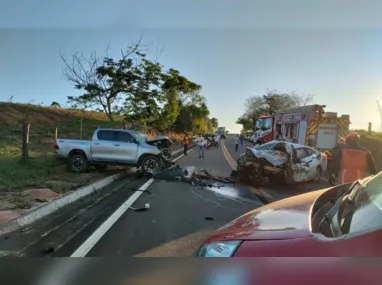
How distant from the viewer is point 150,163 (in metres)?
13.3

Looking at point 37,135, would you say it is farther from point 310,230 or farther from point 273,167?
point 310,230

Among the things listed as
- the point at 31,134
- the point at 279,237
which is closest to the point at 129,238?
the point at 279,237

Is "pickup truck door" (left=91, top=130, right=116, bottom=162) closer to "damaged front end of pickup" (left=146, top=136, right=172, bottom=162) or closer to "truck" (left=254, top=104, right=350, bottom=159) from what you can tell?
"damaged front end of pickup" (left=146, top=136, right=172, bottom=162)

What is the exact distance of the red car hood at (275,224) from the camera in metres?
2.19

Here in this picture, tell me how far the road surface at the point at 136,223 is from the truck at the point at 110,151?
306 centimetres

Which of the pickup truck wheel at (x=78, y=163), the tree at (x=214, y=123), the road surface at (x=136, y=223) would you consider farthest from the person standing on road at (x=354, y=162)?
the tree at (x=214, y=123)

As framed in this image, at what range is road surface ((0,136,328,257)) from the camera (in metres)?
4.89

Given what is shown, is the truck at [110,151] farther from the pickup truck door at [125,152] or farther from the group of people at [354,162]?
the group of people at [354,162]

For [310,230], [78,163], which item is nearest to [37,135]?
[78,163]

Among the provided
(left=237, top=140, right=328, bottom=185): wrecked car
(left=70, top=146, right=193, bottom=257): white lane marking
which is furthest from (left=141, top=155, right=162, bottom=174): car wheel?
(left=70, top=146, right=193, bottom=257): white lane marking

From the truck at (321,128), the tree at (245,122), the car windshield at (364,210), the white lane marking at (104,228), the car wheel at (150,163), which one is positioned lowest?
the white lane marking at (104,228)

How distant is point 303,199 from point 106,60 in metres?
22.1

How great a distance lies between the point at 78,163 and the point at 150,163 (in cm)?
262

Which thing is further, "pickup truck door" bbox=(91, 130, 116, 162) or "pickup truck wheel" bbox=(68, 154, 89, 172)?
"pickup truck door" bbox=(91, 130, 116, 162)
